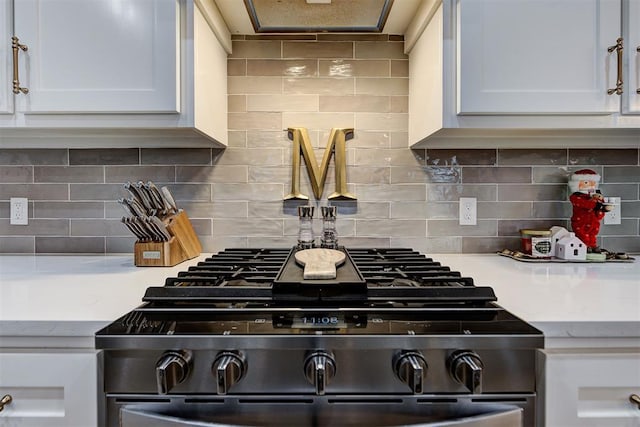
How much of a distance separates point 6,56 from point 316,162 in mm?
1086

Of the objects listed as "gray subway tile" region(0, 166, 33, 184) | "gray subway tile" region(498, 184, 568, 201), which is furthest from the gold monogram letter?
"gray subway tile" region(0, 166, 33, 184)

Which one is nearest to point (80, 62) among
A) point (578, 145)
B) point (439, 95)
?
point (439, 95)

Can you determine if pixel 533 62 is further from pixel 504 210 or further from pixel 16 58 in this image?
pixel 16 58

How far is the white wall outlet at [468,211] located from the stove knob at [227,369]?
1.19m

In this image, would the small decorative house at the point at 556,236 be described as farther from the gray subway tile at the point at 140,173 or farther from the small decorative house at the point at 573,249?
the gray subway tile at the point at 140,173

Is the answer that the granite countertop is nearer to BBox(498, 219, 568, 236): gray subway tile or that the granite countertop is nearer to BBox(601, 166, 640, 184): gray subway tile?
BBox(498, 219, 568, 236): gray subway tile

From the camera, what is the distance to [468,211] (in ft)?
5.28

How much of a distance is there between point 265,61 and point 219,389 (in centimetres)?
132

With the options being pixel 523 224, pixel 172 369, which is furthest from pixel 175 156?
pixel 523 224

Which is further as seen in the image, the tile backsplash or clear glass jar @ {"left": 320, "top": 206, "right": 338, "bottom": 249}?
the tile backsplash

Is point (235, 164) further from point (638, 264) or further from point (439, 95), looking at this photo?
point (638, 264)

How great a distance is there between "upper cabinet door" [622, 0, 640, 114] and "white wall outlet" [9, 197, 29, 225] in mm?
2253

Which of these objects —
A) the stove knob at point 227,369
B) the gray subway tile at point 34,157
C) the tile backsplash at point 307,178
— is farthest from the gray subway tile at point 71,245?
the stove knob at point 227,369

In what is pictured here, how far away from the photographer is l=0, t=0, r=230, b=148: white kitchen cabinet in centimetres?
117
